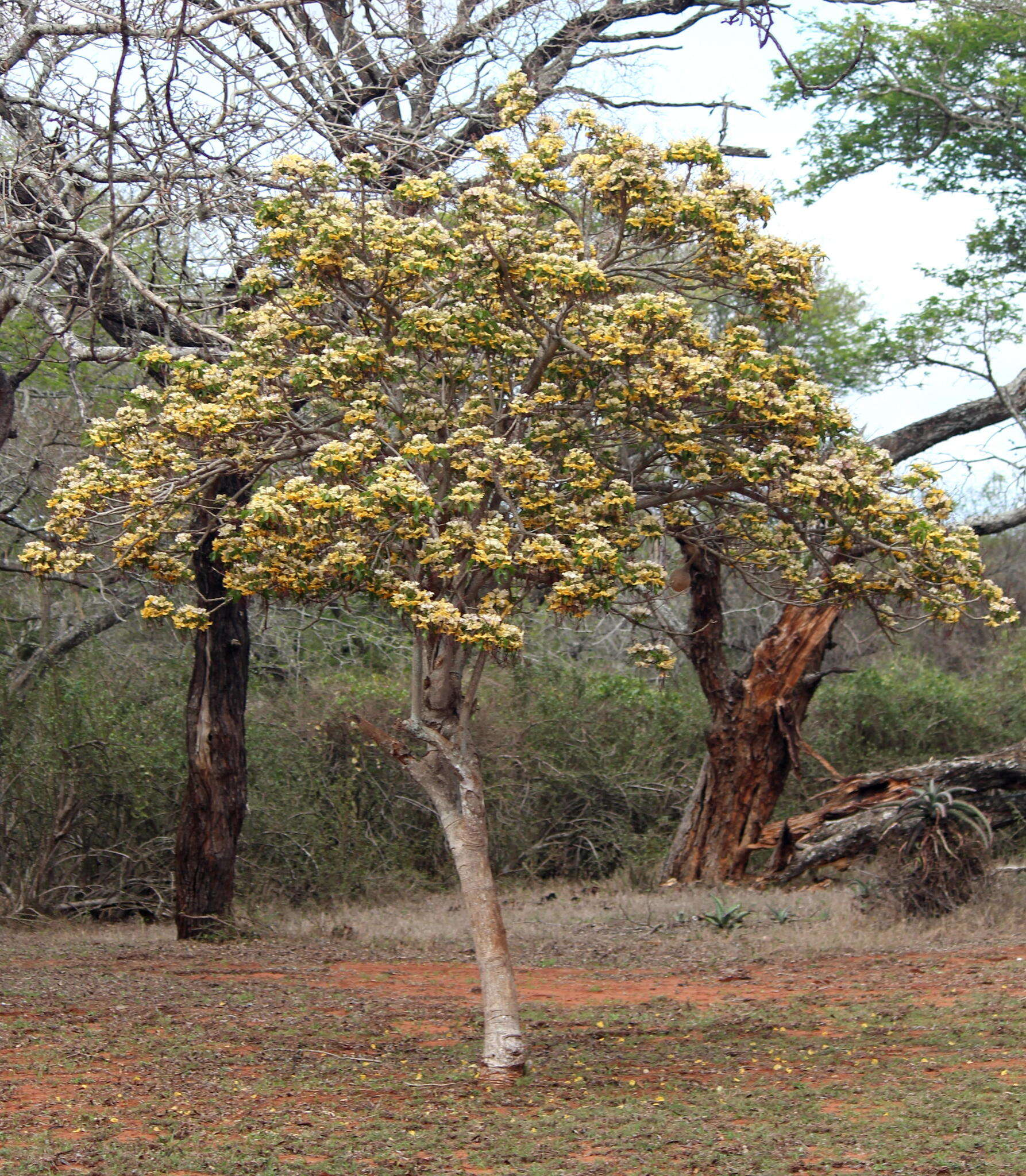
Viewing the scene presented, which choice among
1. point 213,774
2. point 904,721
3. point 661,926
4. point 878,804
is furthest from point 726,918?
point 904,721

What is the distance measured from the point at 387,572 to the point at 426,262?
4.55 ft

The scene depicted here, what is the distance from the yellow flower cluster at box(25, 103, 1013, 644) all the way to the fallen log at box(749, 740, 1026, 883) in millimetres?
6212

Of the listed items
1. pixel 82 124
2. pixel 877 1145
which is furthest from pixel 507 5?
pixel 877 1145

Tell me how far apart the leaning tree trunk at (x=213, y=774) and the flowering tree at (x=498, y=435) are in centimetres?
428

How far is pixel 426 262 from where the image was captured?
6184 millimetres

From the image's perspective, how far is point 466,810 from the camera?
6656mm

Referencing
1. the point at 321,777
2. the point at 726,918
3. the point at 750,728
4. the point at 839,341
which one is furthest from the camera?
the point at 839,341

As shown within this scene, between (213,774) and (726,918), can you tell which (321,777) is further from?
(726,918)

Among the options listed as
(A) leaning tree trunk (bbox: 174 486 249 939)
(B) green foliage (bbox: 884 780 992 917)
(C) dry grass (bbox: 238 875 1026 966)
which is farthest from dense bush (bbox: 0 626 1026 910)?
(B) green foliage (bbox: 884 780 992 917)

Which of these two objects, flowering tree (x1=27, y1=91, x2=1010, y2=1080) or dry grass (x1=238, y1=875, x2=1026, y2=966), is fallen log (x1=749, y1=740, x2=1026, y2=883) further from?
flowering tree (x1=27, y1=91, x2=1010, y2=1080)

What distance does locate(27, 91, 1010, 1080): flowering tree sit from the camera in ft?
19.8

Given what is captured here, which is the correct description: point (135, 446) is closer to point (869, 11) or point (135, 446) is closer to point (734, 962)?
point (734, 962)

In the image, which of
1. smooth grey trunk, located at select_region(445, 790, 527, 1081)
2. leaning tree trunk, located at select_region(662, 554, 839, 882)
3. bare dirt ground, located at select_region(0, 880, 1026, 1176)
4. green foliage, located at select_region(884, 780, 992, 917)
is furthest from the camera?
leaning tree trunk, located at select_region(662, 554, 839, 882)

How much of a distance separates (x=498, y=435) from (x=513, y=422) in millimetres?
101
